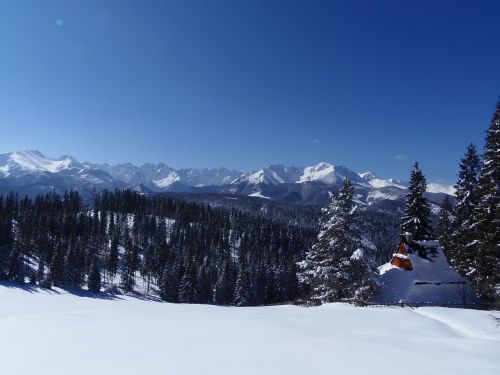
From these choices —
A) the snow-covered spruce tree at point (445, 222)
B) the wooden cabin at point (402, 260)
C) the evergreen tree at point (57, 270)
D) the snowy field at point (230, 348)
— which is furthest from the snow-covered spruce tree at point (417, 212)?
the evergreen tree at point (57, 270)

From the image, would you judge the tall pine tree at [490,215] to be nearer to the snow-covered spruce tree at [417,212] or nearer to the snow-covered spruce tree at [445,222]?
the snow-covered spruce tree at [417,212]

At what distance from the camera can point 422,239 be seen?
41.3m

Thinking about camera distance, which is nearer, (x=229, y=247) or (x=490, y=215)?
(x=490, y=215)

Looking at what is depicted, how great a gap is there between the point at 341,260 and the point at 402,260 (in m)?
7.87

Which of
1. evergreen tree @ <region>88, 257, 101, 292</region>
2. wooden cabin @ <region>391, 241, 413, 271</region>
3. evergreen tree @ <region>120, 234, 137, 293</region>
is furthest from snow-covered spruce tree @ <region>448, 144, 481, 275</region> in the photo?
evergreen tree @ <region>120, 234, 137, 293</region>

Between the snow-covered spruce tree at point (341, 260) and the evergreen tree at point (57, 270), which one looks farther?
the evergreen tree at point (57, 270)

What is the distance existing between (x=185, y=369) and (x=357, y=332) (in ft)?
26.5

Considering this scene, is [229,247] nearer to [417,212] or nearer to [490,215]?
[417,212]

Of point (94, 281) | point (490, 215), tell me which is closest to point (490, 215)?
point (490, 215)

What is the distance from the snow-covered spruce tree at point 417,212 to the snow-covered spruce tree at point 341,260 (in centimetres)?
965

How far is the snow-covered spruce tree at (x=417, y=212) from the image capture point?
4128cm

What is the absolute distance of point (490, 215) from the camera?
2953 cm

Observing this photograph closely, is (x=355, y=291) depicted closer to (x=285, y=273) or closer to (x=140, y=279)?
(x=285, y=273)

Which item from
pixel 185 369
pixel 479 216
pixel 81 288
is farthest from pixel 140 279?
pixel 185 369
